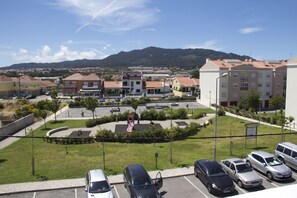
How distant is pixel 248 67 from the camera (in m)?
66.4

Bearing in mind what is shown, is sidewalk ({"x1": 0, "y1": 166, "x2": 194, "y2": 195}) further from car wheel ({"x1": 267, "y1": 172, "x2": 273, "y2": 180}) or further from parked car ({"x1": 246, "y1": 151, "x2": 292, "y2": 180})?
car wheel ({"x1": 267, "y1": 172, "x2": 273, "y2": 180})

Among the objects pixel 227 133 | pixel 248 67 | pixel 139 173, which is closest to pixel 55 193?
pixel 139 173

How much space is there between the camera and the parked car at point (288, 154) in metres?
20.8

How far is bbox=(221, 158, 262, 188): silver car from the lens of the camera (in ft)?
56.8

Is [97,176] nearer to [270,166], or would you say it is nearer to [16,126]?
[270,166]

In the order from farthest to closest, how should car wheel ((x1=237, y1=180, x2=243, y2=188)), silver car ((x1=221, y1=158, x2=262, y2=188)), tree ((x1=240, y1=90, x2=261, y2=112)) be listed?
tree ((x1=240, y1=90, x2=261, y2=112)), car wheel ((x1=237, y1=180, x2=243, y2=188)), silver car ((x1=221, y1=158, x2=262, y2=188))

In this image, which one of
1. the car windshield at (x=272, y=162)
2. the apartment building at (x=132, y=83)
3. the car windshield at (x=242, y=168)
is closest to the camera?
the car windshield at (x=242, y=168)

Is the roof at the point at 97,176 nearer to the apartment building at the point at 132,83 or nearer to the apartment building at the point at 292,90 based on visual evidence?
the apartment building at the point at 292,90

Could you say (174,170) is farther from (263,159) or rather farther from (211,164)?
Result: (263,159)

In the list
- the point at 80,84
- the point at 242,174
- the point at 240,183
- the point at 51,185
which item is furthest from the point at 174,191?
the point at 80,84

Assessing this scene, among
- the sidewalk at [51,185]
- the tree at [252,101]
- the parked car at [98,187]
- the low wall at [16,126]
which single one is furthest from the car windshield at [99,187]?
the tree at [252,101]

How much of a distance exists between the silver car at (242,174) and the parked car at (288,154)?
4.56 m

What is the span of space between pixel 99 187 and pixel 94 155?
31.7 ft

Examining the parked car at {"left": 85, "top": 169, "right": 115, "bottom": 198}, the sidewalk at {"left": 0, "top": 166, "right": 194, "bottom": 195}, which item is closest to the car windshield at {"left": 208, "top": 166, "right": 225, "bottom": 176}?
the sidewalk at {"left": 0, "top": 166, "right": 194, "bottom": 195}
